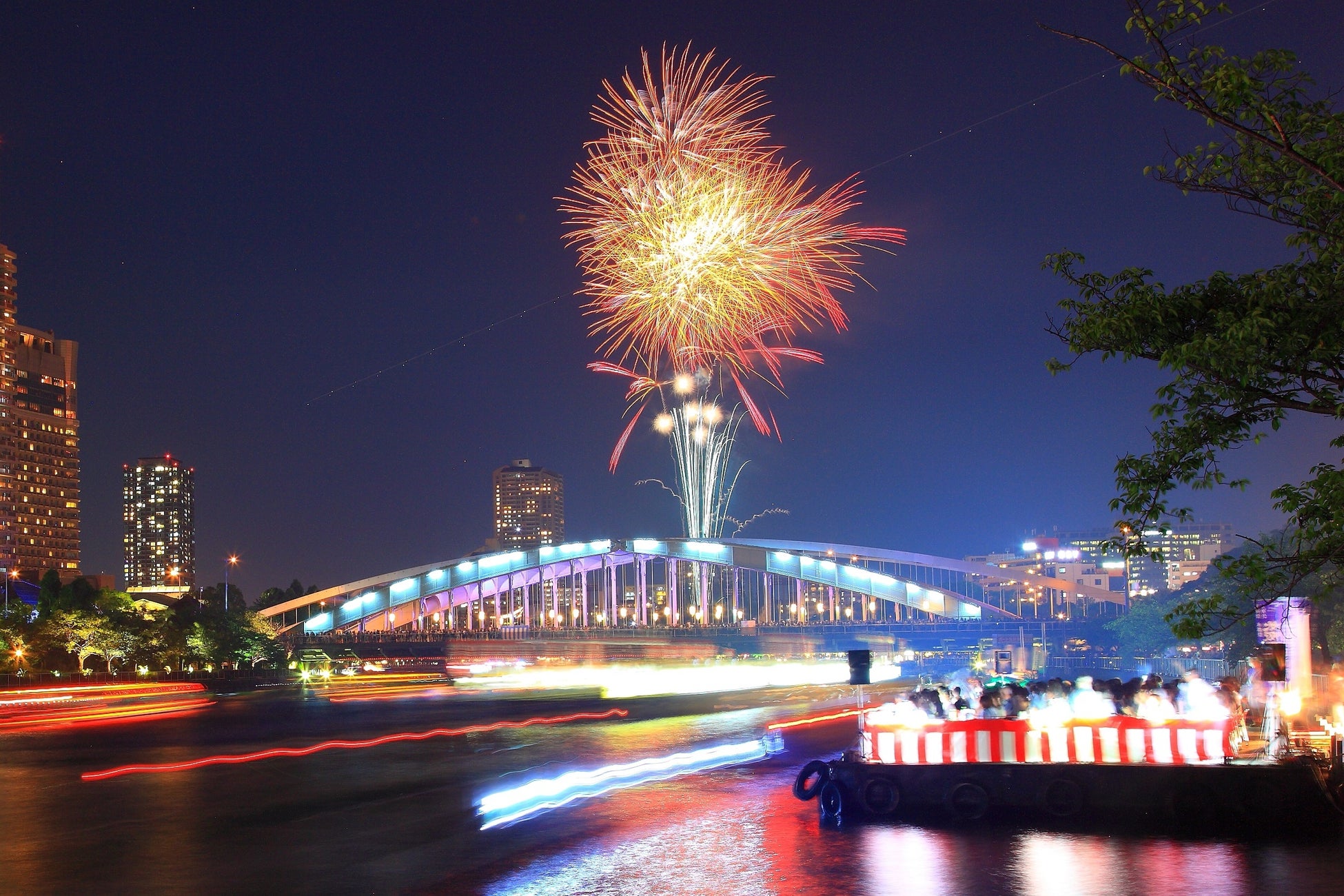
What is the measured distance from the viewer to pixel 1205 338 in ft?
30.2

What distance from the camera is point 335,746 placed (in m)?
27.8

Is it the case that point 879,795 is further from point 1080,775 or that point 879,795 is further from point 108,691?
point 108,691

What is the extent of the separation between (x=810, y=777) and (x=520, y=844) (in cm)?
446

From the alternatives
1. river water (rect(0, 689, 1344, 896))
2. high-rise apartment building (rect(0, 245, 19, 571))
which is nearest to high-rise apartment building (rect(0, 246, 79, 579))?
high-rise apartment building (rect(0, 245, 19, 571))

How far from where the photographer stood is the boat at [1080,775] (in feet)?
47.2

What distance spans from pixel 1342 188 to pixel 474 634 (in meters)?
114

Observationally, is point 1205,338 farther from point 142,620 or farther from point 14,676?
point 142,620

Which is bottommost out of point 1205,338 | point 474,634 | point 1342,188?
point 474,634

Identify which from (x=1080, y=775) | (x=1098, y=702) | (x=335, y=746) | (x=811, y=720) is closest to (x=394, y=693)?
(x=335, y=746)

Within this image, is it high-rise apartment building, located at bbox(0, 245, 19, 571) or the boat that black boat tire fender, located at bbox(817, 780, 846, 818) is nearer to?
the boat

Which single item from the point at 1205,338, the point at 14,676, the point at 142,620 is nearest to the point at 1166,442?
the point at 1205,338

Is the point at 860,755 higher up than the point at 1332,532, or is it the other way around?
the point at 1332,532

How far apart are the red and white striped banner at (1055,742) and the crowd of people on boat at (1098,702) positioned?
19 centimetres

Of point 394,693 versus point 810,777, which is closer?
point 810,777
